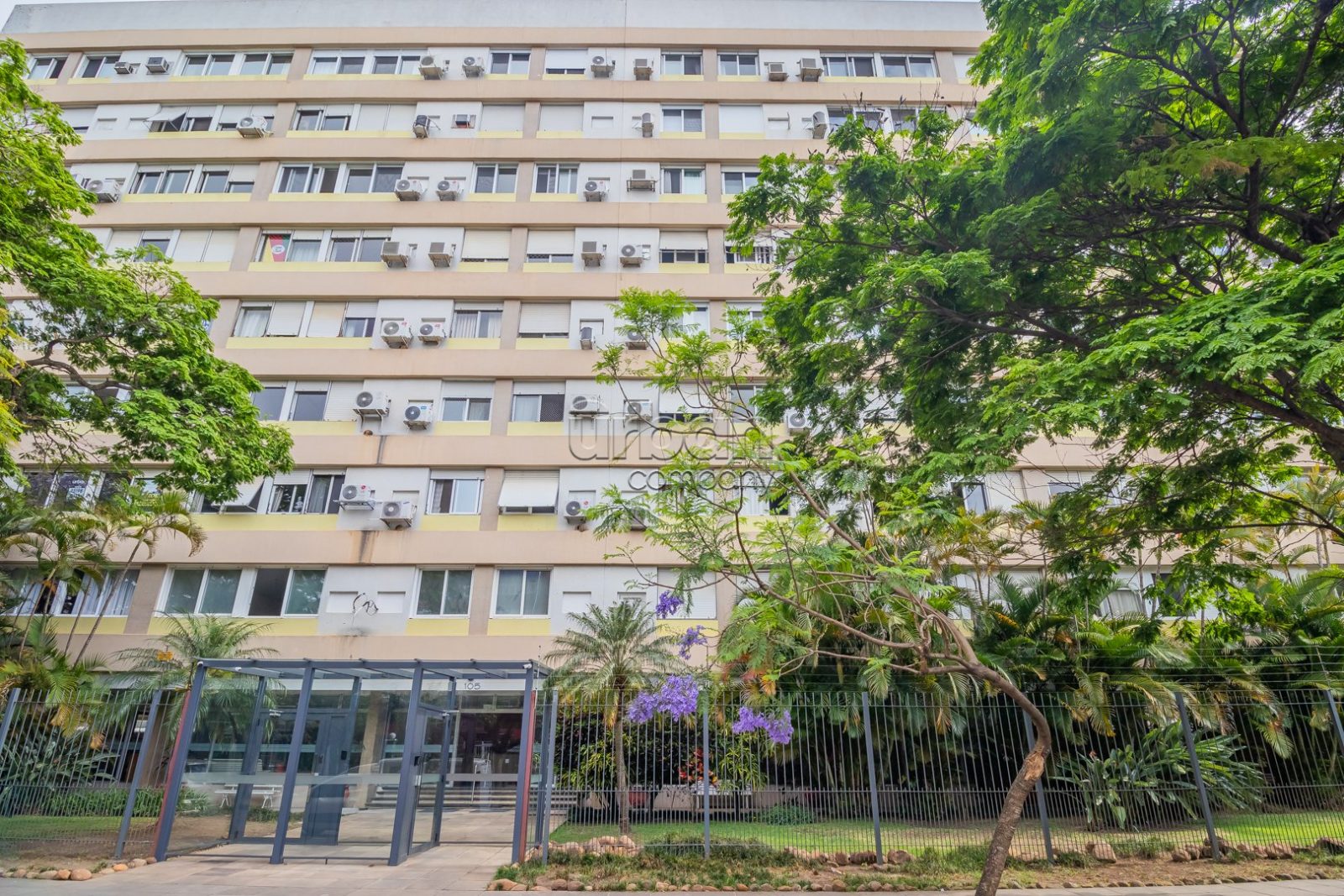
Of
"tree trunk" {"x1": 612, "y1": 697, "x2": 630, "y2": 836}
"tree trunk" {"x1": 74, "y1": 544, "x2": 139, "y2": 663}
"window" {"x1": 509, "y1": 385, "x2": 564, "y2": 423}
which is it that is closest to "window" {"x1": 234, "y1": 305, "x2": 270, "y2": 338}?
"tree trunk" {"x1": 74, "y1": 544, "x2": 139, "y2": 663}

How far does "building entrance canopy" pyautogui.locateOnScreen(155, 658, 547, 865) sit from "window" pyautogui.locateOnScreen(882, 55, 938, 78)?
22769 mm

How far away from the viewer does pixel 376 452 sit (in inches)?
794

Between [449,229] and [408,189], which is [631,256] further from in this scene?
[408,189]

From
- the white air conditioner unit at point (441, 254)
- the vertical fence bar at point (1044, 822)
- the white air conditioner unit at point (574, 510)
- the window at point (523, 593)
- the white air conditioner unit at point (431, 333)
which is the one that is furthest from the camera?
the white air conditioner unit at point (441, 254)

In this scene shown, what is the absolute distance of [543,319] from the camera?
2203cm

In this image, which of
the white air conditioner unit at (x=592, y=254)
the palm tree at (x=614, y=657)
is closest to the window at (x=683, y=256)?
the white air conditioner unit at (x=592, y=254)

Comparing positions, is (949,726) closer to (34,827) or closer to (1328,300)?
(1328,300)

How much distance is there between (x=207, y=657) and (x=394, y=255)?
474 inches

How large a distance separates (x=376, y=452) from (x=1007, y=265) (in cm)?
1700

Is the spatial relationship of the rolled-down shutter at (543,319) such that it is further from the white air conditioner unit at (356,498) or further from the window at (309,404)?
the white air conditioner unit at (356,498)

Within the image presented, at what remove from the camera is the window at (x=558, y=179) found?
23.7m

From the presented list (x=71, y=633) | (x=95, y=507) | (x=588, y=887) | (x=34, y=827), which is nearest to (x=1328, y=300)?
(x=588, y=887)

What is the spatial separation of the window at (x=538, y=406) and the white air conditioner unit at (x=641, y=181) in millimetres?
7430

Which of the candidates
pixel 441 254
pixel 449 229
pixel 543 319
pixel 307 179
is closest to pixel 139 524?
pixel 441 254
